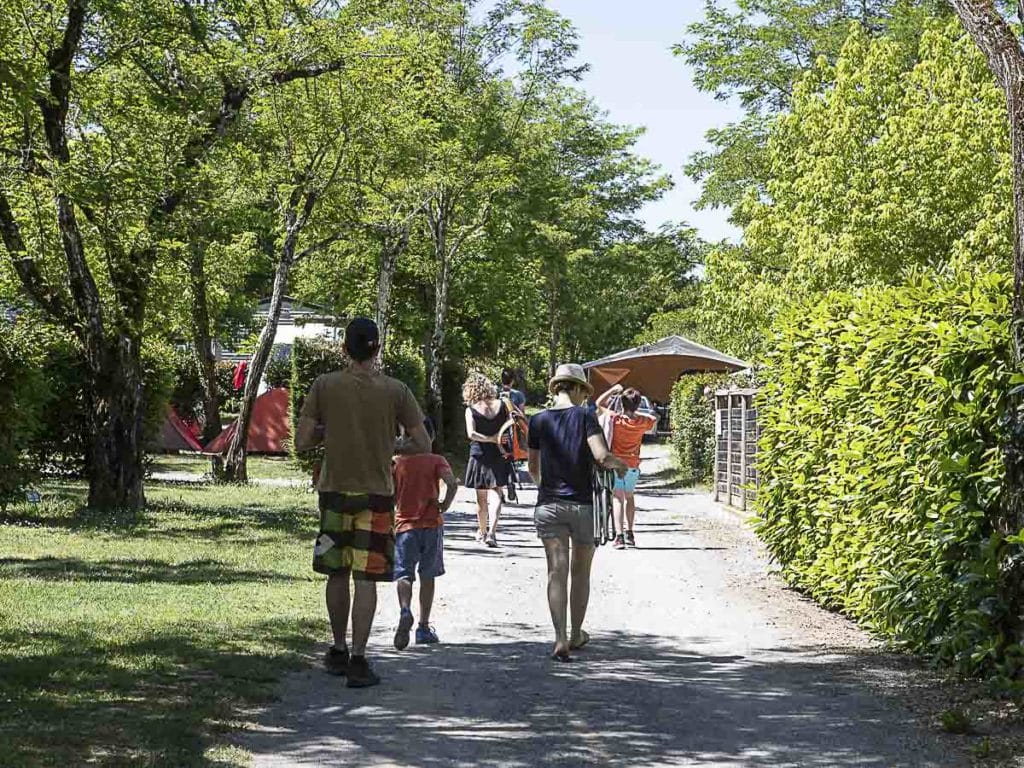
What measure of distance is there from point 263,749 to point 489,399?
9515mm

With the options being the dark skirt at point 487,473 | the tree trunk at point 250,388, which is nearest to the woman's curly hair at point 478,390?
the dark skirt at point 487,473

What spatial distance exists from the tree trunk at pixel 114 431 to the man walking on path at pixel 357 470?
430 inches

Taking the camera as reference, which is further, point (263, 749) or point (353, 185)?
point (353, 185)

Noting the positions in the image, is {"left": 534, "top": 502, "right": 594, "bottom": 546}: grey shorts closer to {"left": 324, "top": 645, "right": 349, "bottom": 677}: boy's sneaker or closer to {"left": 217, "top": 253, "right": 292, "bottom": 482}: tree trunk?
{"left": 324, "top": 645, "right": 349, "bottom": 677}: boy's sneaker

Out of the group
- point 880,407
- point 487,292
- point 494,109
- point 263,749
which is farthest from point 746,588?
point 487,292

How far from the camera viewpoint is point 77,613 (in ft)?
31.1

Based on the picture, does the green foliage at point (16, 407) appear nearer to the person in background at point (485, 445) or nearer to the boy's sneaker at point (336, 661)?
the person in background at point (485, 445)

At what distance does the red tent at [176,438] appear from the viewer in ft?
113

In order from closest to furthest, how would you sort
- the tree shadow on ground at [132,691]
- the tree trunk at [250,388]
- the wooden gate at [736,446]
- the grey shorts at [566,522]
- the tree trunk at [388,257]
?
the tree shadow on ground at [132,691], the grey shorts at [566,522], the wooden gate at [736,446], the tree trunk at [250,388], the tree trunk at [388,257]

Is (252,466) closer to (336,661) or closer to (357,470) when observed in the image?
(336,661)

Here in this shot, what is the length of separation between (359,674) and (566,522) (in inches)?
69.8

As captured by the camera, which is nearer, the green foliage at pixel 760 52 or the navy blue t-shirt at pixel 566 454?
the navy blue t-shirt at pixel 566 454

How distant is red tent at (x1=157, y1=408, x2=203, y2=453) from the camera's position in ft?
113

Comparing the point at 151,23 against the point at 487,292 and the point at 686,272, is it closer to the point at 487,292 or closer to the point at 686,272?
the point at 487,292
